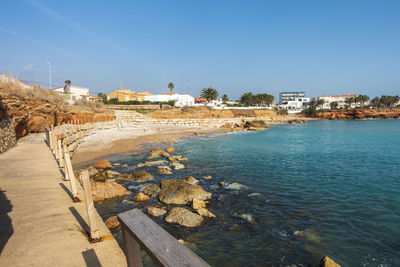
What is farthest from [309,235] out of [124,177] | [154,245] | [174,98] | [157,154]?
[174,98]

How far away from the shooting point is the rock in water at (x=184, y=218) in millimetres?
8484

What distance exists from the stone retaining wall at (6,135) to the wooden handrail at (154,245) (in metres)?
16.5

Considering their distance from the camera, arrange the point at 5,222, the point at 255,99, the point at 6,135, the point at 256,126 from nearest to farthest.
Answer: the point at 5,222 → the point at 6,135 → the point at 256,126 → the point at 255,99

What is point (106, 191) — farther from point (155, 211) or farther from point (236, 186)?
point (236, 186)

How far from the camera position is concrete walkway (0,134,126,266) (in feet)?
14.1

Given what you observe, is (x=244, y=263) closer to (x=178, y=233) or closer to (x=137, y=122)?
(x=178, y=233)

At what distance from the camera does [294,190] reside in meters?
12.7

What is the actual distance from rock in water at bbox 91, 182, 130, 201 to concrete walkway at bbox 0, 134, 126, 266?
1.91 metres

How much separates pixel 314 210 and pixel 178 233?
6.41m

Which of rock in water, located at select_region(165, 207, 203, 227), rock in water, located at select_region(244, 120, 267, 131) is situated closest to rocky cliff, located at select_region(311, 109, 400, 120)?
rock in water, located at select_region(244, 120, 267, 131)

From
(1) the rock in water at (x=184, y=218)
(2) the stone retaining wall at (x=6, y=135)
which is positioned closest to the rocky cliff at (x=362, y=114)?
(1) the rock in water at (x=184, y=218)

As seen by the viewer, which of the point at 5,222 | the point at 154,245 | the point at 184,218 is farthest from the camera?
the point at 184,218

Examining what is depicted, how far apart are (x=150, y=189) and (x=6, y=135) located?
36.7 feet

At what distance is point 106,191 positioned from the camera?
35.5ft
